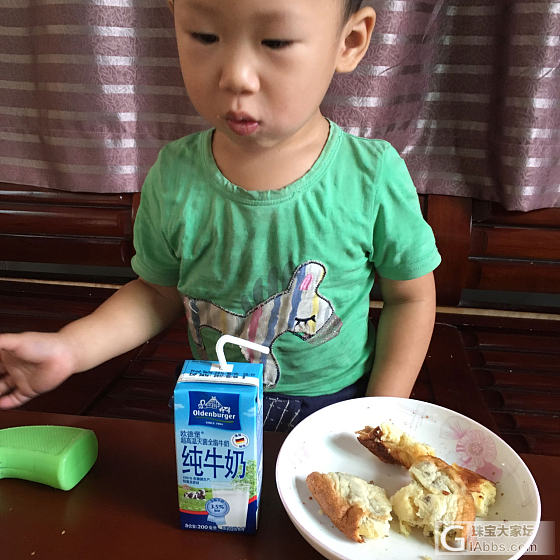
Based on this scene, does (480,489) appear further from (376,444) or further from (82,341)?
(82,341)

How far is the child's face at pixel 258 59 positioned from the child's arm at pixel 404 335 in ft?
1.10

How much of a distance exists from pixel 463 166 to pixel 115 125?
80cm

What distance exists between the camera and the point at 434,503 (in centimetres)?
56

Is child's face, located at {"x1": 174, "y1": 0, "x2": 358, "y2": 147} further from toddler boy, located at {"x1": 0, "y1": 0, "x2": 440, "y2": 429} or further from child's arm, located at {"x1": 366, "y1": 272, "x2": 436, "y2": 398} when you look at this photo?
child's arm, located at {"x1": 366, "y1": 272, "x2": 436, "y2": 398}

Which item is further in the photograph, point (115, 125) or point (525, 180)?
point (115, 125)

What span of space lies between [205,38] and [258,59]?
2.3 inches

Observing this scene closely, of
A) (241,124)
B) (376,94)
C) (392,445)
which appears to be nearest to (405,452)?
(392,445)

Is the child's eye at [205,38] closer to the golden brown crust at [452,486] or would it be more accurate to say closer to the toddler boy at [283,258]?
the toddler boy at [283,258]

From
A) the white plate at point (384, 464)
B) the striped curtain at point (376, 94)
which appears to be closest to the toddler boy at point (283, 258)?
the white plate at point (384, 464)

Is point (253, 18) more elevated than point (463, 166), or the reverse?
point (253, 18)

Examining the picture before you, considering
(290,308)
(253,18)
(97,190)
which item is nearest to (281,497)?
(290,308)

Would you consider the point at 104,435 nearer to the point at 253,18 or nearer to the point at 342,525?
the point at 342,525

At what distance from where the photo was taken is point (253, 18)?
1.78 ft

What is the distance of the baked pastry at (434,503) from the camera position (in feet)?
1.83
